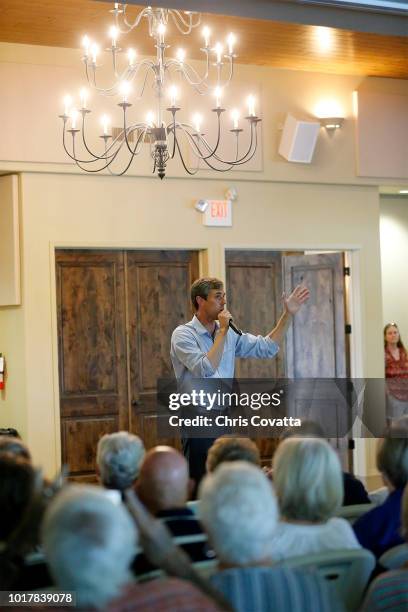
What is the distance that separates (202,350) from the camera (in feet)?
17.6

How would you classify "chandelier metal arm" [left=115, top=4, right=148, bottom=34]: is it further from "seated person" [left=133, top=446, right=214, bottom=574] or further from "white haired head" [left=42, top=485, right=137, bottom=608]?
"white haired head" [left=42, top=485, right=137, bottom=608]

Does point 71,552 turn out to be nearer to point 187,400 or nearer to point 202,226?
point 187,400

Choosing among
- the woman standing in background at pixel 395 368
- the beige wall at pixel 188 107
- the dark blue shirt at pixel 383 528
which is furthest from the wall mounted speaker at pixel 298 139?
the dark blue shirt at pixel 383 528

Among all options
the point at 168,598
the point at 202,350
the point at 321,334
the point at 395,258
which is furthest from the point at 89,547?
the point at 395,258

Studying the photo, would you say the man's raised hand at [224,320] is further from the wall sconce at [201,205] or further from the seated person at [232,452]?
the wall sconce at [201,205]

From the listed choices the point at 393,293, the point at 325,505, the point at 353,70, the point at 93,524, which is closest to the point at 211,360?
the point at 325,505

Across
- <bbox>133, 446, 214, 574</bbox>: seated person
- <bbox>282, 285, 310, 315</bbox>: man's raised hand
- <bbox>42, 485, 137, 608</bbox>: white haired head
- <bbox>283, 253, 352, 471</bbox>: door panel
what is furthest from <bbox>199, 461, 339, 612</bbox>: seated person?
<bbox>283, 253, 352, 471</bbox>: door panel

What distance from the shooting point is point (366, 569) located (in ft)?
8.70

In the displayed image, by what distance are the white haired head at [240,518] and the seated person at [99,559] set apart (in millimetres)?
235

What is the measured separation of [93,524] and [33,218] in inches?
214

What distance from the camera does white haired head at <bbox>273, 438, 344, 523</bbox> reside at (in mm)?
2777

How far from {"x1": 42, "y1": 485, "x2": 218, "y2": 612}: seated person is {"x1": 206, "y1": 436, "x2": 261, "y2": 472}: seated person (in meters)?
1.37

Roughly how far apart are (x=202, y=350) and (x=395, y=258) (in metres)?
4.81

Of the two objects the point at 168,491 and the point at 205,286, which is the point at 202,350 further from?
the point at 168,491
